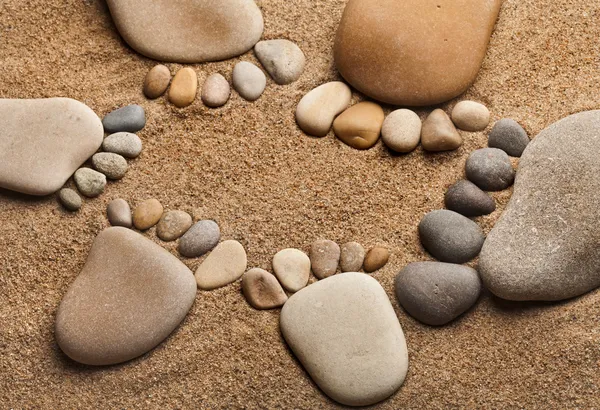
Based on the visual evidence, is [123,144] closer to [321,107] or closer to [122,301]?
[122,301]

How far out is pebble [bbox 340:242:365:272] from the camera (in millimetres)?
1734

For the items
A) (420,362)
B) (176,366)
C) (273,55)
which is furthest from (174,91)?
A: (420,362)

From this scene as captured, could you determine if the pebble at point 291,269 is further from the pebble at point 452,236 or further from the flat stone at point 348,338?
the pebble at point 452,236

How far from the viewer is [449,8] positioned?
1.77m

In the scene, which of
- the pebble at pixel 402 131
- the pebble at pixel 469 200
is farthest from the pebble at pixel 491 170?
the pebble at pixel 402 131

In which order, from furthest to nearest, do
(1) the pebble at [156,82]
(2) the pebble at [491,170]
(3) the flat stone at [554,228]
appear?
(1) the pebble at [156,82], (2) the pebble at [491,170], (3) the flat stone at [554,228]

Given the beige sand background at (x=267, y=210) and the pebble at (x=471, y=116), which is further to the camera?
the pebble at (x=471, y=116)

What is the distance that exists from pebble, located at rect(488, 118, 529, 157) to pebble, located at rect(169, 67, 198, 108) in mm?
771

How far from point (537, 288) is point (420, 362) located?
321 millimetres

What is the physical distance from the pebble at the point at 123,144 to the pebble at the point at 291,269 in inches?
17.8

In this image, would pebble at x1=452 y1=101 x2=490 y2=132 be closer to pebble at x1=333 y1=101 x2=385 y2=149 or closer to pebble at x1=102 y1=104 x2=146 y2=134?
pebble at x1=333 y1=101 x2=385 y2=149

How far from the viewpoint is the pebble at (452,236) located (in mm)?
1684

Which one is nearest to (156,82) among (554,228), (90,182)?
(90,182)

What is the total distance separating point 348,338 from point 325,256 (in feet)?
0.68
